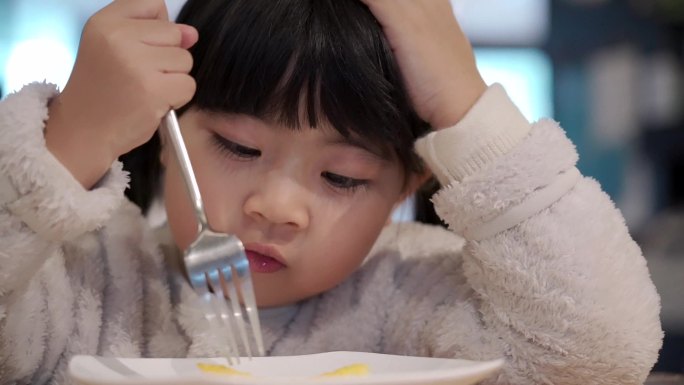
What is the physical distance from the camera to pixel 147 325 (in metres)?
0.83

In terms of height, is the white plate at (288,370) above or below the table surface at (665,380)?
above

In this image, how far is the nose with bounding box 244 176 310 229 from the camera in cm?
73

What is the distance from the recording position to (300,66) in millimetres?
730

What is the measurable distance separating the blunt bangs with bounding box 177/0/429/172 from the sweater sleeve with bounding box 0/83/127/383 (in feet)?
0.46

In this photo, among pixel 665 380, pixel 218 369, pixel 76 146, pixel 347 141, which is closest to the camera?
pixel 218 369

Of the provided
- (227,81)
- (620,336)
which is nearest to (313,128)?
(227,81)

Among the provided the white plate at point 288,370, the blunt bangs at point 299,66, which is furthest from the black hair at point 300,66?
the white plate at point 288,370

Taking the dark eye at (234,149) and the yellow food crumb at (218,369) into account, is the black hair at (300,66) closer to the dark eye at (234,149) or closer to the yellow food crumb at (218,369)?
the dark eye at (234,149)

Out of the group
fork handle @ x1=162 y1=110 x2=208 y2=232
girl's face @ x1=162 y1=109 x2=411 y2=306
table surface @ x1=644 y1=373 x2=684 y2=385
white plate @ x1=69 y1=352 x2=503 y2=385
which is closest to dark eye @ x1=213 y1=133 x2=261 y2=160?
girl's face @ x1=162 y1=109 x2=411 y2=306

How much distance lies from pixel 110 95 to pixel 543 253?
0.41 meters

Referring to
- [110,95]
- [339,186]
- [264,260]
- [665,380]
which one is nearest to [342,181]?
[339,186]

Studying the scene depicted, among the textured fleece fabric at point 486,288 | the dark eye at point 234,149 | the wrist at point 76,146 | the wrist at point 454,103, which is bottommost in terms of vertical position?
the textured fleece fabric at point 486,288

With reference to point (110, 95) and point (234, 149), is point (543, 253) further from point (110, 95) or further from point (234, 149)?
point (110, 95)

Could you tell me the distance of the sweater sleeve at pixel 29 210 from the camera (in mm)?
616
